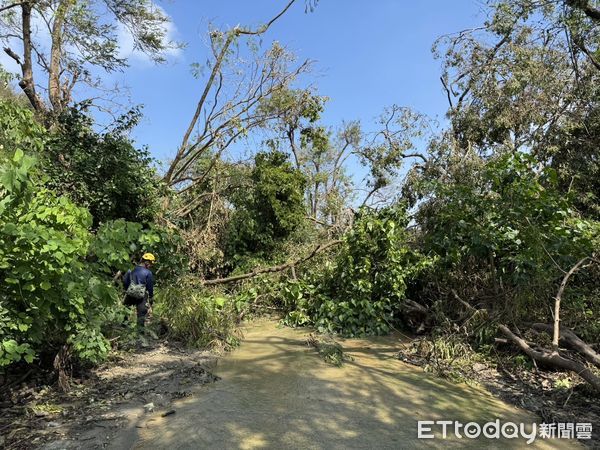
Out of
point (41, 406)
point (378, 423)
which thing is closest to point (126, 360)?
point (41, 406)

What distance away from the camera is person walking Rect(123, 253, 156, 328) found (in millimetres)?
7219

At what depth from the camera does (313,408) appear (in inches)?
189

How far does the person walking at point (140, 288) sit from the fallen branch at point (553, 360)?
5.54m

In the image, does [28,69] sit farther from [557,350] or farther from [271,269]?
[557,350]

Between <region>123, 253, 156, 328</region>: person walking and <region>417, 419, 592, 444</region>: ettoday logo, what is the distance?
4.53m

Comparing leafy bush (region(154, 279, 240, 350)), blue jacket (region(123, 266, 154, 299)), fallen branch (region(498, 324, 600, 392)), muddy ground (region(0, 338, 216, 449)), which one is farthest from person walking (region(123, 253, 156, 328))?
fallen branch (region(498, 324, 600, 392))

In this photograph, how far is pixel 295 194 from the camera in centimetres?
1325

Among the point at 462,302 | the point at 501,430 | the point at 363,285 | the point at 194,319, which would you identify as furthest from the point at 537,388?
the point at 194,319

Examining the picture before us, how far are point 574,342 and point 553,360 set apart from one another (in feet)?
1.50

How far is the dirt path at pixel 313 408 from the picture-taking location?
3.98 meters

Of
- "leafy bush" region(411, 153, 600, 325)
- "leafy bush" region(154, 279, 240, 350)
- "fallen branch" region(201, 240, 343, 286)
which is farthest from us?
"fallen branch" region(201, 240, 343, 286)

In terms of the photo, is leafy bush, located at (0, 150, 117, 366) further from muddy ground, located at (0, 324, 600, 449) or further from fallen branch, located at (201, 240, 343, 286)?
fallen branch, located at (201, 240, 343, 286)

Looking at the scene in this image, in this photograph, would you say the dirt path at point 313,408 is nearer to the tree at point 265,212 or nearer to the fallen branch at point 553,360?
the fallen branch at point 553,360

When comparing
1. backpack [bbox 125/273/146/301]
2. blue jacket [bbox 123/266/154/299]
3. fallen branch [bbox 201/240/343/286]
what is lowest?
backpack [bbox 125/273/146/301]
